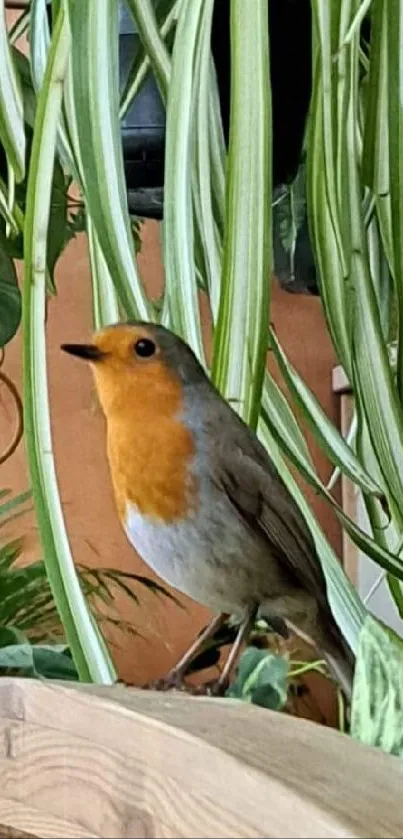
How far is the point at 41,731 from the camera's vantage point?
434 mm

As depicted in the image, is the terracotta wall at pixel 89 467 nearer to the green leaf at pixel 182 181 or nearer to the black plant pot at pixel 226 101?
the black plant pot at pixel 226 101

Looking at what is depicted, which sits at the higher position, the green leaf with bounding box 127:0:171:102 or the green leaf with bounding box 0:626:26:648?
the green leaf with bounding box 127:0:171:102

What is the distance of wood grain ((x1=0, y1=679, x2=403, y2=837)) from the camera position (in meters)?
0.31

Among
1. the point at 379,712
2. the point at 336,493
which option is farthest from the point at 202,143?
the point at 336,493

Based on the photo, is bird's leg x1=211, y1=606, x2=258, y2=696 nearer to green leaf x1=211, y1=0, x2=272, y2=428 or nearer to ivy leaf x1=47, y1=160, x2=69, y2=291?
green leaf x1=211, y1=0, x2=272, y2=428

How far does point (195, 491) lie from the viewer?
25.0 inches

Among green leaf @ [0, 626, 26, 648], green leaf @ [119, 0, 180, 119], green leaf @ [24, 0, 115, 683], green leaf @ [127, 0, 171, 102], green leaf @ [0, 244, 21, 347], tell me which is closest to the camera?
green leaf @ [24, 0, 115, 683]

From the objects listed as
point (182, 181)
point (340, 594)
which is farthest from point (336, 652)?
point (182, 181)

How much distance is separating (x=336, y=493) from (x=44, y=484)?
1.18 meters

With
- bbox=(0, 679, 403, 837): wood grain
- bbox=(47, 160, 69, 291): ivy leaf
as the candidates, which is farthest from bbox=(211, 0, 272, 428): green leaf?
bbox=(47, 160, 69, 291): ivy leaf

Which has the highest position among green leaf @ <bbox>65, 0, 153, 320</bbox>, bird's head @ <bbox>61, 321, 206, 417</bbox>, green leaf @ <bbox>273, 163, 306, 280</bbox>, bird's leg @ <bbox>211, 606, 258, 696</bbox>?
green leaf @ <bbox>65, 0, 153, 320</bbox>

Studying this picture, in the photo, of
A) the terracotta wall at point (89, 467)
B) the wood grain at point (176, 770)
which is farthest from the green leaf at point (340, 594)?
the terracotta wall at point (89, 467)

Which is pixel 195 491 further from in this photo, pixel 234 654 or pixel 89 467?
pixel 89 467

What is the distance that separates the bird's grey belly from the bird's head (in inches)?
2.5
